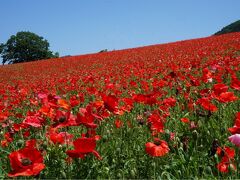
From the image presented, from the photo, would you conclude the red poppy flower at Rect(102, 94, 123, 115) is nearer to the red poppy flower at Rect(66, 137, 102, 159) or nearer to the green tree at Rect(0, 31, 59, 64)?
the red poppy flower at Rect(66, 137, 102, 159)

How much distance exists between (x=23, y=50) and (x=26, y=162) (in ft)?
195

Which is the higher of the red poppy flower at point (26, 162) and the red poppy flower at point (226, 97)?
the red poppy flower at point (226, 97)

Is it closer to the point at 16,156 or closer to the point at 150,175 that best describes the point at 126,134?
the point at 150,175

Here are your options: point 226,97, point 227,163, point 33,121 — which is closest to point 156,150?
point 227,163

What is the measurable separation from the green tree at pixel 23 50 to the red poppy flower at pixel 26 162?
58765 millimetres

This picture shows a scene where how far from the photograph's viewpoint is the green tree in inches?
2328

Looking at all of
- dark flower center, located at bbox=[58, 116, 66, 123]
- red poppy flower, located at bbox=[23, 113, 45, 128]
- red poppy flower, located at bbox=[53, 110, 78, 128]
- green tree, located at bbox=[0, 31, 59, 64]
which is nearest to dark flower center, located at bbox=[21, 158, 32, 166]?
red poppy flower, located at bbox=[53, 110, 78, 128]

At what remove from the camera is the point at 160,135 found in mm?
3379

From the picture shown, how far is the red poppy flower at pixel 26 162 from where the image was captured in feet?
5.89

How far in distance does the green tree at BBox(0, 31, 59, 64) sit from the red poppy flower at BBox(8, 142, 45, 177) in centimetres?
5877

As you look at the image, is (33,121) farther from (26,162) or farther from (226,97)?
(226,97)

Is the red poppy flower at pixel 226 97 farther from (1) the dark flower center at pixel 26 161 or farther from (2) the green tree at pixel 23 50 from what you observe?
(2) the green tree at pixel 23 50

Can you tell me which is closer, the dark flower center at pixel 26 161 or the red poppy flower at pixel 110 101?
the dark flower center at pixel 26 161

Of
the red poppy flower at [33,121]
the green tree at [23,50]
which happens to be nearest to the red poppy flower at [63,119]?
the red poppy flower at [33,121]
